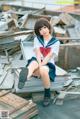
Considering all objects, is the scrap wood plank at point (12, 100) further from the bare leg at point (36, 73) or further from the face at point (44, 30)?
the face at point (44, 30)

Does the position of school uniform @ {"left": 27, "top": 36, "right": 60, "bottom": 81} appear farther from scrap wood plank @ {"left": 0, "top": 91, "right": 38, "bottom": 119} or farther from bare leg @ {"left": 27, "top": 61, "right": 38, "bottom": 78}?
scrap wood plank @ {"left": 0, "top": 91, "right": 38, "bottom": 119}

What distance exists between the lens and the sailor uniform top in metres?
5.89

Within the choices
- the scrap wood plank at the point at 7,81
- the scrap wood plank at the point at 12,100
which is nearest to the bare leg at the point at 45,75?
the scrap wood plank at the point at 12,100

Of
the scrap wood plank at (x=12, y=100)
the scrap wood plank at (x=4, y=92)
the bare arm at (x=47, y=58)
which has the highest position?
→ the bare arm at (x=47, y=58)

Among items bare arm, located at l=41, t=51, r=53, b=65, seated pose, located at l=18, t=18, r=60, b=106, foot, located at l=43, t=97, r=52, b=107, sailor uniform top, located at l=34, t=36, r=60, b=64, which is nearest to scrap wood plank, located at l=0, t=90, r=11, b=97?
seated pose, located at l=18, t=18, r=60, b=106

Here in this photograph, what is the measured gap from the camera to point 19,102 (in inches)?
210

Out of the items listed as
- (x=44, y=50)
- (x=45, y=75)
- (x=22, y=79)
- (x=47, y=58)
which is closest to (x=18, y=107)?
(x=22, y=79)

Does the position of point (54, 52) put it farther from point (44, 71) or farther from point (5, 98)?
point (5, 98)

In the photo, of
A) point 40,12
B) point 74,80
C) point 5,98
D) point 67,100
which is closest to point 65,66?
point 74,80

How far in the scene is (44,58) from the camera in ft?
19.2

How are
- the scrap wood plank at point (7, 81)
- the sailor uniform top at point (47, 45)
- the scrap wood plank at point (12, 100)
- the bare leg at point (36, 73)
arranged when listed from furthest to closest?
the scrap wood plank at point (7, 81) < the sailor uniform top at point (47, 45) < the bare leg at point (36, 73) < the scrap wood plank at point (12, 100)

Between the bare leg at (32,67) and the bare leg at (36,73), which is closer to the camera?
the bare leg at (32,67)

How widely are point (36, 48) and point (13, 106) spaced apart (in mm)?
1193

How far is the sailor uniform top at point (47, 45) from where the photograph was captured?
19.3 feet
